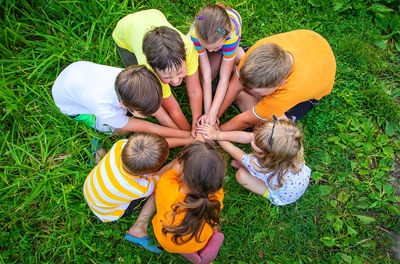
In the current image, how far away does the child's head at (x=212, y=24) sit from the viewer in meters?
2.07

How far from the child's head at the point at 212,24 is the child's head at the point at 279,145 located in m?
0.86

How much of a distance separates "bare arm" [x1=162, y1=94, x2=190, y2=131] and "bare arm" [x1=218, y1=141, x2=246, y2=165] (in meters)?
0.45

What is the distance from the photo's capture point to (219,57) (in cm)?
282

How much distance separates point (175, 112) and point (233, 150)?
2.42 ft

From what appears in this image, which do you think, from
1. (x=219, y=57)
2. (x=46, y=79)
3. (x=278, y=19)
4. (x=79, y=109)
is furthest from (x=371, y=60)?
(x=46, y=79)

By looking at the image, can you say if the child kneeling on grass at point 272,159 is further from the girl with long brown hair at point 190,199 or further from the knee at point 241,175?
the girl with long brown hair at point 190,199

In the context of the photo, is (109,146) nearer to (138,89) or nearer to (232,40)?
(138,89)

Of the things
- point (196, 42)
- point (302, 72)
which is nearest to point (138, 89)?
point (196, 42)

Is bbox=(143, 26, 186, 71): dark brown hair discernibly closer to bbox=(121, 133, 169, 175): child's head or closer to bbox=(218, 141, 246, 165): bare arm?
bbox=(121, 133, 169, 175): child's head

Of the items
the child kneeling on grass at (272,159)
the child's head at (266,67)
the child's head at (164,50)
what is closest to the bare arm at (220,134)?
the child kneeling on grass at (272,159)

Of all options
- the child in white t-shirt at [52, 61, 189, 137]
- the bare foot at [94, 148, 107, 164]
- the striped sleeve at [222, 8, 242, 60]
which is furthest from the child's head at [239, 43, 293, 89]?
the bare foot at [94, 148, 107, 164]

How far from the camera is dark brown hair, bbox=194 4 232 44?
81.5 inches

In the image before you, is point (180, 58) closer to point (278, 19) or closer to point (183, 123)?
point (183, 123)

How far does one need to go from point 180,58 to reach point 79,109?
48.8 inches
